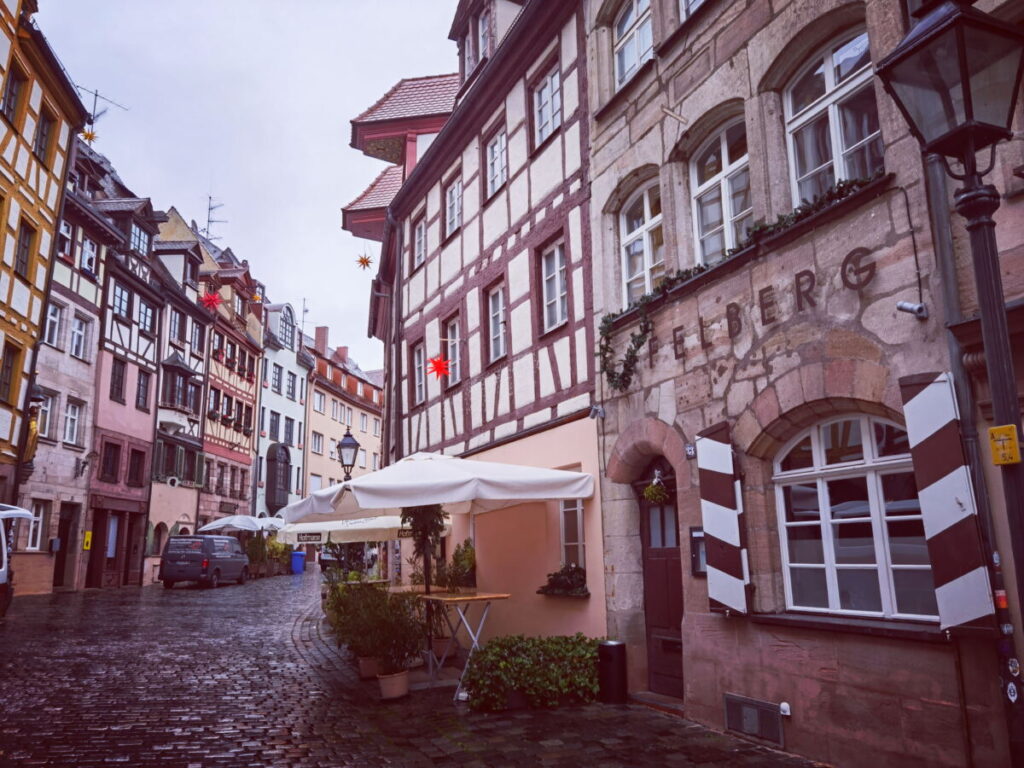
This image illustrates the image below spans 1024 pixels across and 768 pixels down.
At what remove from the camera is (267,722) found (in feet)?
23.4

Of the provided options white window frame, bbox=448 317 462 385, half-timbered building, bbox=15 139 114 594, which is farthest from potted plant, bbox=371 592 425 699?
half-timbered building, bbox=15 139 114 594

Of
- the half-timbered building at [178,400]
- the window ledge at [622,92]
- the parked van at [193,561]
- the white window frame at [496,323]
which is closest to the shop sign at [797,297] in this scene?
the window ledge at [622,92]

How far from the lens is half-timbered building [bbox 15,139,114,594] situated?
23594mm

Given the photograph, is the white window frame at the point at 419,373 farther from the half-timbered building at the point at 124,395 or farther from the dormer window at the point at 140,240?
the dormer window at the point at 140,240

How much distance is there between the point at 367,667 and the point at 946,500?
6.38 meters

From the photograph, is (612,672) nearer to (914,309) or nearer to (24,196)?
(914,309)

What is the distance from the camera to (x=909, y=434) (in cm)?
513

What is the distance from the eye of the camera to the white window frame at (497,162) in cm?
1245

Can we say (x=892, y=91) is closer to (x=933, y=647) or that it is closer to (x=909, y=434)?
(x=909, y=434)

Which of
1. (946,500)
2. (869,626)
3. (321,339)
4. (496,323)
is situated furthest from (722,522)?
(321,339)

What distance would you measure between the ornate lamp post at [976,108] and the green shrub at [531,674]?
15.1 ft

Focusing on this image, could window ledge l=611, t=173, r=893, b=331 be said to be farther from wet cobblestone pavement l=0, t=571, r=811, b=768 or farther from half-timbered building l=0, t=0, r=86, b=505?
half-timbered building l=0, t=0, r=86, b=505

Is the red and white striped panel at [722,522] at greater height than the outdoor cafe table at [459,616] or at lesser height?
greater

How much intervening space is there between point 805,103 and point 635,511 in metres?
4.07
